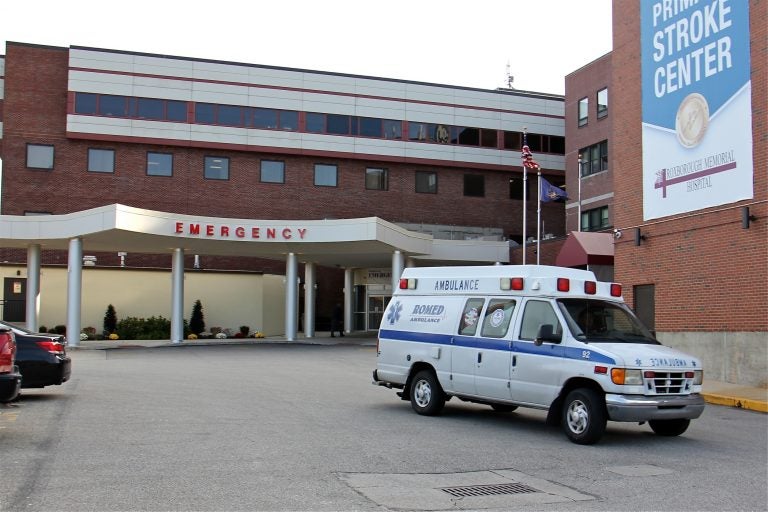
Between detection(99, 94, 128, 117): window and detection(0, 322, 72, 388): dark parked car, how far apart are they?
32.3 meters

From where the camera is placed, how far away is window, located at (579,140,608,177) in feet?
134

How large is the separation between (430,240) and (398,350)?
23.4 meters

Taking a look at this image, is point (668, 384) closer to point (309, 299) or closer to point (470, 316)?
point (470, 316)

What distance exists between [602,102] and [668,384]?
110 ft

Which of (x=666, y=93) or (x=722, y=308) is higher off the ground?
(x=666, y=93)

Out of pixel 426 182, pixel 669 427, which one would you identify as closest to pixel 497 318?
pixel 669 427

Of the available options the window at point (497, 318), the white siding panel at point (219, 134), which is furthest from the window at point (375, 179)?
the window at point (497, 318)

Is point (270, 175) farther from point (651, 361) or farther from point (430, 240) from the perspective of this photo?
point (651, 361)

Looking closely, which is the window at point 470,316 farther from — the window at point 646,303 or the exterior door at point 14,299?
the exterior door at point 14,299

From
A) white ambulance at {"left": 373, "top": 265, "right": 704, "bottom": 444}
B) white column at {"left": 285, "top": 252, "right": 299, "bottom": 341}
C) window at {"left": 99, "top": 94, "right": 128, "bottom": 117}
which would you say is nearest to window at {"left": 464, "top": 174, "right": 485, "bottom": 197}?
white column at {"left": 285, "top": 252, "right": 299, "bottom": 341}

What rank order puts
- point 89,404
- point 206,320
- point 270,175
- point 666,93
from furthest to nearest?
point 270,175 → point 206,320 → point 666,93 → point 89,404

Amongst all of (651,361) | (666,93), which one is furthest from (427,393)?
(666,93)

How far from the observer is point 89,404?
12727 mm

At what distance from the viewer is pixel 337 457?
8656 mm
